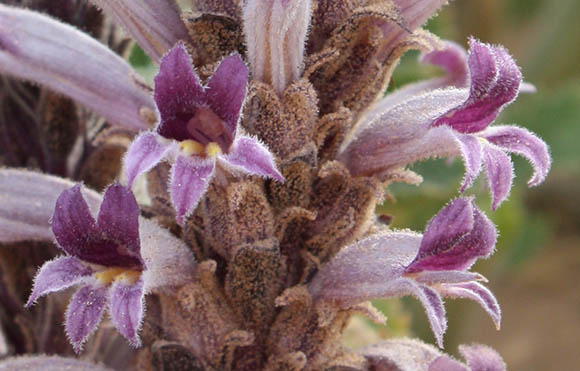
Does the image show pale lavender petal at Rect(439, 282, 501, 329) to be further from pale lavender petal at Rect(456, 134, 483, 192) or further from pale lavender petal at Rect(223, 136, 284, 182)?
pale lavender petal at Rect(223, 136, 284, 182)

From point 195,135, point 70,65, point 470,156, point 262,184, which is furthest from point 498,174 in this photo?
point 70,65

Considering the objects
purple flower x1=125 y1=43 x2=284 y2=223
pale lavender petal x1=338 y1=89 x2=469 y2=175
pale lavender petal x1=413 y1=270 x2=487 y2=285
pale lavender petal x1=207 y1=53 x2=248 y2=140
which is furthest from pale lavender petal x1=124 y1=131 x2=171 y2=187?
pale lavender petal x1=413 y1=270 x2=487 y2=285

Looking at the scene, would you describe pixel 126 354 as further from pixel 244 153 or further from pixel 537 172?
pixel 537 172

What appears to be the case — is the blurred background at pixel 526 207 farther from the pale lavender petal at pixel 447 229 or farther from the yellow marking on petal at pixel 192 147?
the yellow marking on petal at pixel 192 147

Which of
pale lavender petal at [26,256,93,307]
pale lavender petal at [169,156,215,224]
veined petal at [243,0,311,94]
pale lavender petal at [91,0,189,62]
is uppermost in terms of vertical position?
veined petal at [243,0,311,94]

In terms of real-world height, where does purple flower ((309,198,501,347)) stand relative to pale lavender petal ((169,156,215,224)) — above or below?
below

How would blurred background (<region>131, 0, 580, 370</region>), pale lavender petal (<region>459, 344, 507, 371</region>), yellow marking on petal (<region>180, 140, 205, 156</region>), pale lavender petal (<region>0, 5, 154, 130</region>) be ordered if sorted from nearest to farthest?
yellow marking on petal (<region>180, 140, 205, 156</region>)
pale lavender petal (<region>459, 344, 507, 371</region>)
pale lavender petal (<region>0, 5, 154, 130</region>)
blurred background (<region>131, 0, 580, 370</region>)

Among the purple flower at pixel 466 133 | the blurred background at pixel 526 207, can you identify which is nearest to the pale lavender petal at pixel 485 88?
the purple flower at pixel 466 133

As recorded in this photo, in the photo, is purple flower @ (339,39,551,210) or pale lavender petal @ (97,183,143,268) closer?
pale lavender petal @ (97,183,143,268)
